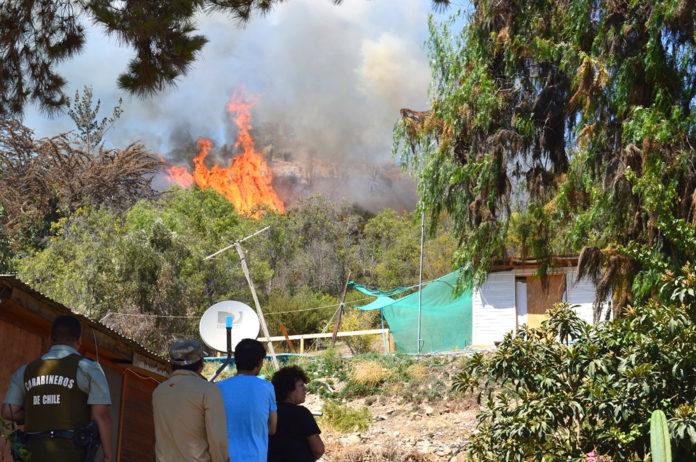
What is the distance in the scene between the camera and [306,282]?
4606 cm

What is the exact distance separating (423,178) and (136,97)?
11304 mm

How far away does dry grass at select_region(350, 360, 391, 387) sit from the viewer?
19828 millimetres

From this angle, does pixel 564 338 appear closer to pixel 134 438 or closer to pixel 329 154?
pixel 134 438

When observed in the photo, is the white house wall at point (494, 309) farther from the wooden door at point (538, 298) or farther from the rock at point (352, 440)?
the rock at point (352, 440)

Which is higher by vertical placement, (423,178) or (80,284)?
(423,178)

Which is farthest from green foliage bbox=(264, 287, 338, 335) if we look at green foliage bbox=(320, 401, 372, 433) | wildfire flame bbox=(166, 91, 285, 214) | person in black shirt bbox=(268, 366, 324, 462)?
wildfire flame bbox=(166, 91, 285, 214)

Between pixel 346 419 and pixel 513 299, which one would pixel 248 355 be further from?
pixel 513 299

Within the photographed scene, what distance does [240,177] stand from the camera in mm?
75125

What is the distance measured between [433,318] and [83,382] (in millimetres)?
20227

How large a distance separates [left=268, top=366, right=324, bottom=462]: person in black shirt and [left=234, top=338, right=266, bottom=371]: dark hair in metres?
0.39

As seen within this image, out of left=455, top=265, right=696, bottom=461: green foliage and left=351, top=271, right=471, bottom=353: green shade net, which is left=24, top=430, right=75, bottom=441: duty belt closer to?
left=455, top=265, right=696, bottom=461: green foliage

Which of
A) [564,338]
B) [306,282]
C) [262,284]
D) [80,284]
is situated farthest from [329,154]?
[564,338]

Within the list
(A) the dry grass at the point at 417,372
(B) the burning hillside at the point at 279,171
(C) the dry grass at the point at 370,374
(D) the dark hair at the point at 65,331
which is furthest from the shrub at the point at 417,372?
(B) the burning hillside at the point at 279,171

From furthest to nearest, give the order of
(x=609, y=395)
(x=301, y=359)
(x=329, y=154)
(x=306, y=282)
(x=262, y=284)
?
(x=329, y=154) → (x=306, y=282) → (x=262, y=284) → (x=301, y=359) → (x=609, y=395)
